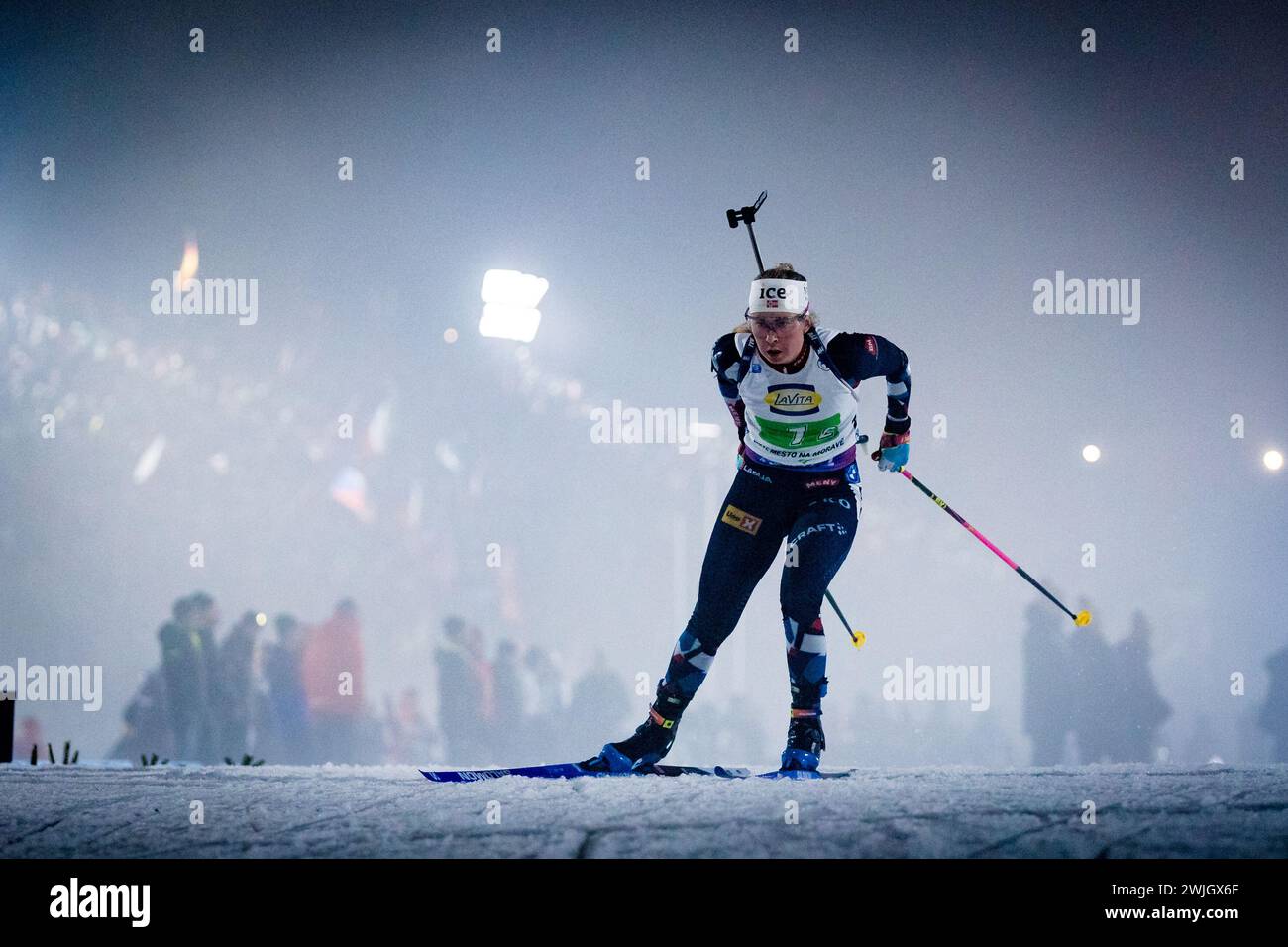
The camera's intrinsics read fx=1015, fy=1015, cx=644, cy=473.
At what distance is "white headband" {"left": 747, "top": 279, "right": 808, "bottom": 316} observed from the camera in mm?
3578

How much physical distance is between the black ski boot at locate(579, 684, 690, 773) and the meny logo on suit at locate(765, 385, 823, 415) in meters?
1.12

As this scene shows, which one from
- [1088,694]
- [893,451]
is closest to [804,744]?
[893,451]

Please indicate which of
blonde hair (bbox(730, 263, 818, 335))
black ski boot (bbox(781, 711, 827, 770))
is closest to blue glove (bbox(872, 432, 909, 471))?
blonde hair (bbox(730, 263, 818, 335))

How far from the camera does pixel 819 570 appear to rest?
3.65 metres

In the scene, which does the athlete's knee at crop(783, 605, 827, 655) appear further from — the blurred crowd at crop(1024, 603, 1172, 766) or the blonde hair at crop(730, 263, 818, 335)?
the blurred crowd at crop(1024, 603, 1172, 766)

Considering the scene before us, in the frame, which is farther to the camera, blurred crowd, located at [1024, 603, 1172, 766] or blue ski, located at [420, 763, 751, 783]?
blurred crowd, located at [1024, 603, 1172, 766]

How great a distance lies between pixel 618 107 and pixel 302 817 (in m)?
6.66

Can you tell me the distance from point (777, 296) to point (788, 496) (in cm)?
74

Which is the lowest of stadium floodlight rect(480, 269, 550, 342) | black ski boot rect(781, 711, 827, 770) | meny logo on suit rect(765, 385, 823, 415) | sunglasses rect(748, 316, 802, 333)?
black ski boot rect(781, 711, 827, 770)

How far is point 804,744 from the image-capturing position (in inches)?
143

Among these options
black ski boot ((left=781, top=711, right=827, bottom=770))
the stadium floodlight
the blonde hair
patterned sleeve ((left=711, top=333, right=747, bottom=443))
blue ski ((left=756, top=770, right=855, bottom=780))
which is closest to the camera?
blue ski ((left=756, top=770, right=855, bottom=780))

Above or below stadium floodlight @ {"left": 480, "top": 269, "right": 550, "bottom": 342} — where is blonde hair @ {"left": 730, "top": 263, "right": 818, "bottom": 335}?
below
